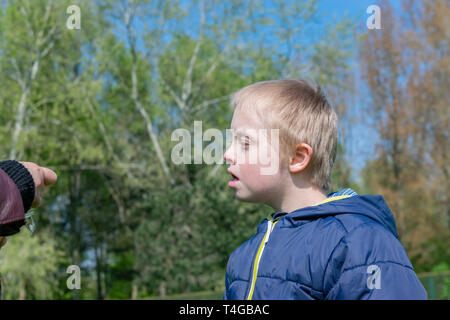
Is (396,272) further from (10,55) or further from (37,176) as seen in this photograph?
(10,55)

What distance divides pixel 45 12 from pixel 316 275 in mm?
19116

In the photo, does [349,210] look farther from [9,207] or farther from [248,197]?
[9,207]

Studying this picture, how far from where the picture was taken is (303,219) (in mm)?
1622

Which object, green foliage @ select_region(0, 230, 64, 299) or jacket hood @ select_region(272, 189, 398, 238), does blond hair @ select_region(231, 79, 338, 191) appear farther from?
green foliage @ select_region(0, 230, 64, 299)

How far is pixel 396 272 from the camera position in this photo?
4.50 ft

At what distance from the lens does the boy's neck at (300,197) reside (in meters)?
1.76

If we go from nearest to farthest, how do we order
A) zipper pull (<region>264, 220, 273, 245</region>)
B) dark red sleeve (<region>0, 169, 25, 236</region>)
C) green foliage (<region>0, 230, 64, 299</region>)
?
dark red sleeve (<region>0, 169, 25, 236</region>) → zipper pull (<region>264, 220, 273, 245</region>) → green foliage (<region>0, 230, 64, 299</region>)

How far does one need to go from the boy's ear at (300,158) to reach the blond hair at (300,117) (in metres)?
0.02

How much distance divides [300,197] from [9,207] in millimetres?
962

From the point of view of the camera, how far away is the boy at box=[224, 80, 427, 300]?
1.39 m

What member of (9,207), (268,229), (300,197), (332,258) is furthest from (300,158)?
(9,207)

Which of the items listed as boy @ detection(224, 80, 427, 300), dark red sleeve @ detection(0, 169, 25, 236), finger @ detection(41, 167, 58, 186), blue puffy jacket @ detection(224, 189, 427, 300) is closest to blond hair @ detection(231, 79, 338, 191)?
boy @ detection(224, 80, 427, 300)

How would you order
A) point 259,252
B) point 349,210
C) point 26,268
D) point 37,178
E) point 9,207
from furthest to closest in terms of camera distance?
point 26,268 → point 259,252 → point 349,210 → point 37,178 → point 9,207
